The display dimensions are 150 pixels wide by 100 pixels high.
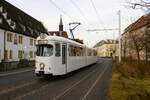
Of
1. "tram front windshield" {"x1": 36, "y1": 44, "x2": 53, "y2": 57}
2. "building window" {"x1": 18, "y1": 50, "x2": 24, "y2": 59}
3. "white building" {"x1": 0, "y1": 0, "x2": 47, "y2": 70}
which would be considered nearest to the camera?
"tram front windshield" {"x1": 36, "y1": 44, "x2": 53, "y2": 57}

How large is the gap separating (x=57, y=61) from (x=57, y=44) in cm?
123

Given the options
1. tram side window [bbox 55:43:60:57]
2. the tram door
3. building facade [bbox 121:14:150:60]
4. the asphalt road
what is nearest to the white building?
building facade [bbox 121:14:150:60]

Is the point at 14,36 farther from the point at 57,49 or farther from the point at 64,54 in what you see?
the point at 57,49

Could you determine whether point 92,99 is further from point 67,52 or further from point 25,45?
point 25,45

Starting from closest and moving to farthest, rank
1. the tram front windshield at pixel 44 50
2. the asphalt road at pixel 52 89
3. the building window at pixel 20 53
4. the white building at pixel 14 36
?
1. the asphalt road at pixel 52 89
2. the tram front windshield at pixel 44 50
3. the white building at pixel 14 36
4. the building window at pixel 20 53

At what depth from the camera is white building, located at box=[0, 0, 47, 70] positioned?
148 ft

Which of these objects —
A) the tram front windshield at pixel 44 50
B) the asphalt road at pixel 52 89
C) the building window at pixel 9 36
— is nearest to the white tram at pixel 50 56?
the tram front windshield at pixel 44 50

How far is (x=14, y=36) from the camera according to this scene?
4994cm

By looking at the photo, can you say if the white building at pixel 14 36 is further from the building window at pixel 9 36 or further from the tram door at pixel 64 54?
the tram door at pixel 64 54

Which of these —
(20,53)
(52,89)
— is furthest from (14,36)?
(52,89)

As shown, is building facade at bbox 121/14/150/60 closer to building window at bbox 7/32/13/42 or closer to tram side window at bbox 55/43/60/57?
tram side window at bbox 55/43/60/57

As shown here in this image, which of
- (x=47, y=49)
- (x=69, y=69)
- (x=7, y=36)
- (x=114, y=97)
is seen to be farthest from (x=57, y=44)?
(x=7, y=36)

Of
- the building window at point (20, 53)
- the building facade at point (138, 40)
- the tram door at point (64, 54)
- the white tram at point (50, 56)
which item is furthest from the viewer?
the building window at point (20, 53)

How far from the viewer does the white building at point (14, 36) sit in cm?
4516
